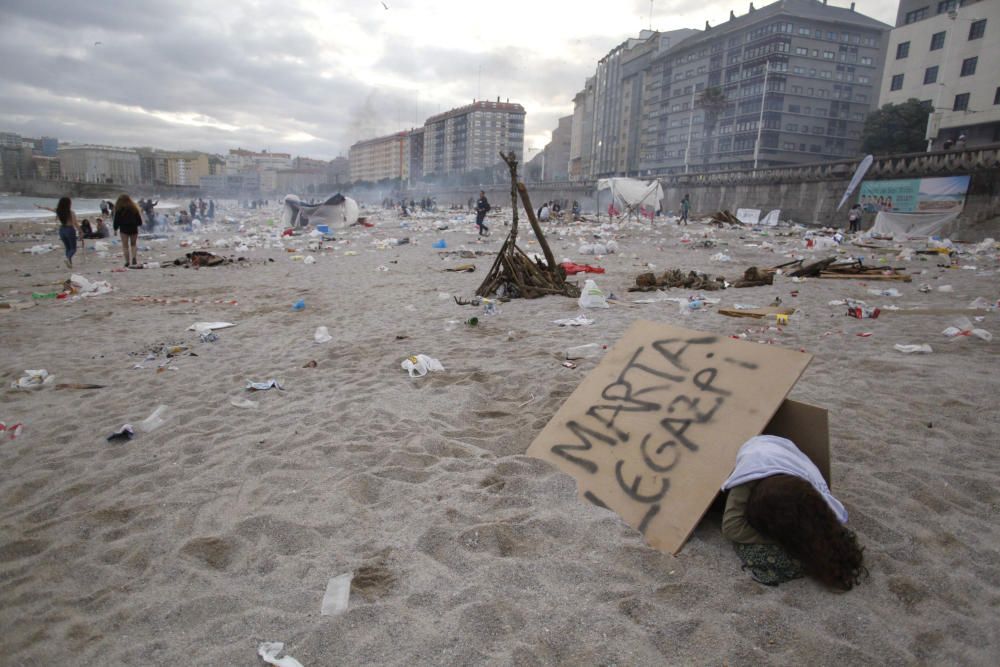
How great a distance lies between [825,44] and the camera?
4838 centimetres

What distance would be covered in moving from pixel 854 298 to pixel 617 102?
70.8 metres

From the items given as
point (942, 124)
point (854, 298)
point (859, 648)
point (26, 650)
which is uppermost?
point (942, 124)

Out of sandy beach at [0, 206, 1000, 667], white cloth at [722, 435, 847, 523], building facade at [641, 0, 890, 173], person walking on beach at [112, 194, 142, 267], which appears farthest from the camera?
building facade at [641, 0, 890, 173]

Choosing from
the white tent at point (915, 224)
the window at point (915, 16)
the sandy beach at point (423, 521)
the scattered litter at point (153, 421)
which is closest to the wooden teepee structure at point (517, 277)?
the sandy beach at point (423, 521)

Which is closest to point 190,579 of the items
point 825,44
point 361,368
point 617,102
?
point 361,368

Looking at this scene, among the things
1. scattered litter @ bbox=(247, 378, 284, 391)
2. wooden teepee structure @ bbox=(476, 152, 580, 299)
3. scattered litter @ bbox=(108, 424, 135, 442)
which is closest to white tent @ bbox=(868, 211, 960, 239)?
wooden teepee structure @ bbox=(476, 152, 580, 299)

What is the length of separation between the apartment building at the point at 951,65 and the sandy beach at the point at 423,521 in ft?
109

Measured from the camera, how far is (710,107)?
5134 cm

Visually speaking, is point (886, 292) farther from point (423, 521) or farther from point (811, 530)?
point (423, 521)

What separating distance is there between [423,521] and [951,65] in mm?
41420

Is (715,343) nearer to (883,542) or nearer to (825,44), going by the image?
(883,542)

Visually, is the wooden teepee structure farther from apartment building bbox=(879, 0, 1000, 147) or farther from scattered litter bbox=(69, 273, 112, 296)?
apartment building bbox=(879, 0, 1000, 147)

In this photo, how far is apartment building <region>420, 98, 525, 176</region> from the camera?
3750 inches

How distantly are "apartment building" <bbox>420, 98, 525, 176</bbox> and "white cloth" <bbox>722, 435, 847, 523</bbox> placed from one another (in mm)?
94655
